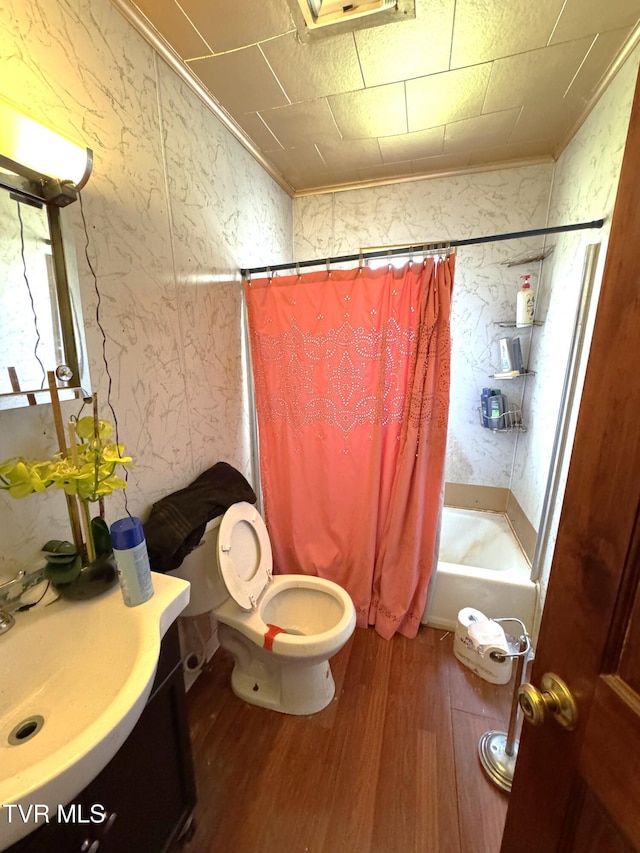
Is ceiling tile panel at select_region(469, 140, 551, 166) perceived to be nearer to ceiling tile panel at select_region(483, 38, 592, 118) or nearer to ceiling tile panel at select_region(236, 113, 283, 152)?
ceiling tile panel at select_region(483, 38, 592, 118)

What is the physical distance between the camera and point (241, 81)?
125 centimetres

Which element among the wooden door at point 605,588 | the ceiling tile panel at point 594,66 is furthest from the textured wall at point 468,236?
the wooden door at point 605,588

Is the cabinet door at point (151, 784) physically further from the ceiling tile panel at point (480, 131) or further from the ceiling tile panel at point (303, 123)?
the ceiling tile panel at point (480, 131)

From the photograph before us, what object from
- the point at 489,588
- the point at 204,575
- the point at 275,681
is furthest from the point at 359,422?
the point at 275,681

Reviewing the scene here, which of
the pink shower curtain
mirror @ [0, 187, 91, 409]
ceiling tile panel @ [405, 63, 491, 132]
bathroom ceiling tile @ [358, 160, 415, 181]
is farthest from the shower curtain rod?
mirror @ [0, 187, 91, 409]

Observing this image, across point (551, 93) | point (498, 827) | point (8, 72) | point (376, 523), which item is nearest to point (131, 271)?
point (8, 72)

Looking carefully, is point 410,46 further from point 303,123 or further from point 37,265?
point 37,265

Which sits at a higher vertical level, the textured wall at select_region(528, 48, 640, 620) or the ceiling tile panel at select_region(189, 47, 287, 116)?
the ceiling tile panel at select_region(189, 47, 287, 116)

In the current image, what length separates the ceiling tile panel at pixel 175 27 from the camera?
0.98 meters

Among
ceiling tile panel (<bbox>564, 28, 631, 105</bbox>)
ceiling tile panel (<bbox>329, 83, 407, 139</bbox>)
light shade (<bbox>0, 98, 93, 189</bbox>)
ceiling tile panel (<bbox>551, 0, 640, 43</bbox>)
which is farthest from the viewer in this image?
ceiling tile panel (<bbox>329, 83, 407, 139</bbox>)

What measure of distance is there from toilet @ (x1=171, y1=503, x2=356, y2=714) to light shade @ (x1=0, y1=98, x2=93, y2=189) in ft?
3.68

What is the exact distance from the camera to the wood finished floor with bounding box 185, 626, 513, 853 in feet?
3.32

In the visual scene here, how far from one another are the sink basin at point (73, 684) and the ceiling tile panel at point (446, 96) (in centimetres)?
191

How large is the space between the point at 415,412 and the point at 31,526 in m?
1.34
